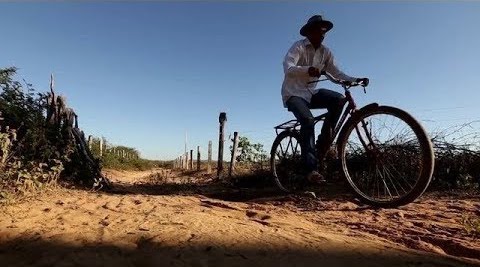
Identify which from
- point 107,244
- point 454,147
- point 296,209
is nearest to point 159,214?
point 107,244

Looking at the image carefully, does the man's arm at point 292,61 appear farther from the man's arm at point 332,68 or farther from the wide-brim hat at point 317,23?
the man's arm at point 332,68

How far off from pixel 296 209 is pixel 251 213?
2.23 ft

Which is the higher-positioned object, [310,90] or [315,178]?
[310,90]

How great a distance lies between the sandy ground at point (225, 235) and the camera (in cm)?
233

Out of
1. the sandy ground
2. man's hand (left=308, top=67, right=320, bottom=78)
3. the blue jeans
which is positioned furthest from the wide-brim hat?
the sandy ground

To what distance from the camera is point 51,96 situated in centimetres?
662

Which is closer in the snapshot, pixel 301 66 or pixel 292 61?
pixel 301 66

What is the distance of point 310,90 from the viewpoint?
497 cm

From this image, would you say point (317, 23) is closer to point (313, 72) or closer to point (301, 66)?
point (301, 66)

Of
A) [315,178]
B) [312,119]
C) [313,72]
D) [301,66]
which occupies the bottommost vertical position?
[315,178]

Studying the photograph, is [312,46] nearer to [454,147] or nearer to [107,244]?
[454,147]

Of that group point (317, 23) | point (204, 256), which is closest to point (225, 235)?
point (204, 256)

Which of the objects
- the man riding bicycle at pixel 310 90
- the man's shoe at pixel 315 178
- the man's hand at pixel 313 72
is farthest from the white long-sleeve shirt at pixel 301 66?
the man's shoe at pixel 315 178

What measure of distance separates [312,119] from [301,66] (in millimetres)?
584
